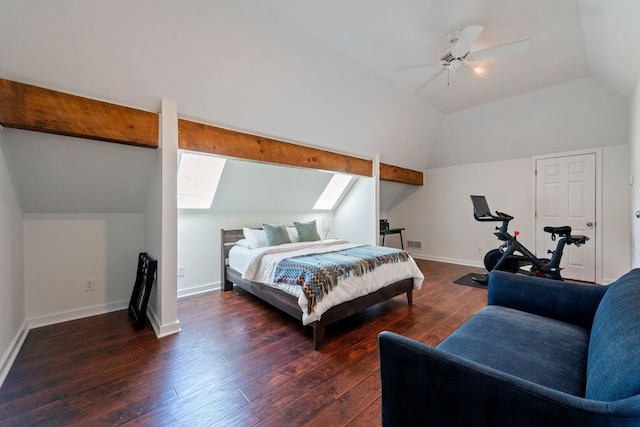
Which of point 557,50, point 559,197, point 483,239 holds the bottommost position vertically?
point 483,239

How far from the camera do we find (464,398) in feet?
3.03

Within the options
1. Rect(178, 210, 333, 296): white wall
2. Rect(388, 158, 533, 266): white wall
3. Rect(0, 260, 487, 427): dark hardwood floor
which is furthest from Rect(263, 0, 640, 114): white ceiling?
Rect(0, 260, 487, 427): dark hardwood floor

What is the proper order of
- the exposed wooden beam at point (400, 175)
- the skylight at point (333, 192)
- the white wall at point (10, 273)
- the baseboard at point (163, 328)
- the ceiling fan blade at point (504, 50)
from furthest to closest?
the skylight at point (333, 192) → the exposed wooden beam at point (400, 175) → the baseboard at point (163, 328) → the ceiling fan blade at point (504, 50) → the white wall at point (10, 273)

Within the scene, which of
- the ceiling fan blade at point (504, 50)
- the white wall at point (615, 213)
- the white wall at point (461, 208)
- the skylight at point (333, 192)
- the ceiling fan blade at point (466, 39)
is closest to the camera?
the ceiling fan blade at point (466, 39)

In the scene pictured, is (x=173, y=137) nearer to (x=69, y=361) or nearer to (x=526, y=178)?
(x=69, y=361)

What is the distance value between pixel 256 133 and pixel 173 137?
94 cm

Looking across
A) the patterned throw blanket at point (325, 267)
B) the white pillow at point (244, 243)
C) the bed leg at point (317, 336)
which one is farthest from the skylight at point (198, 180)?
the bed leg at point (317, 336)

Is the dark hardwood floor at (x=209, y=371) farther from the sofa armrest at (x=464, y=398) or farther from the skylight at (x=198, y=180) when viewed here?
the skylight at (x=198, y=180)

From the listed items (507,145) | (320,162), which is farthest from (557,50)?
(320,162)

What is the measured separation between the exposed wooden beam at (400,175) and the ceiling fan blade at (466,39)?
256cm

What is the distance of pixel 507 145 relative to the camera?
4770mm

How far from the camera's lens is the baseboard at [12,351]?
1.87m

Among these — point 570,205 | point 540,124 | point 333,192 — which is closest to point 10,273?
point 333,192

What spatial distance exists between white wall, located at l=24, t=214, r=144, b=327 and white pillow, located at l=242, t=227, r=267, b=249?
1281 millimetres
